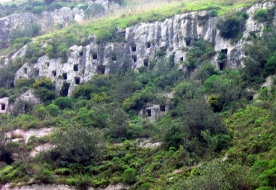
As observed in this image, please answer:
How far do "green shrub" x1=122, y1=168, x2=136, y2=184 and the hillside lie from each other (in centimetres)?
7

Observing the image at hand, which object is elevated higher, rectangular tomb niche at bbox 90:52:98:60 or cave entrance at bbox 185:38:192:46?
cave entrance at bbox 185:38:192:46

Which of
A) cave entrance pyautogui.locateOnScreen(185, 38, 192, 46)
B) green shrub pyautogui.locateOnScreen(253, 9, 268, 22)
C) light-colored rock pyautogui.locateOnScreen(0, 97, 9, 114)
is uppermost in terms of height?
green shrub pyautogui.locateOnScreen(253, 9, 268, 22)

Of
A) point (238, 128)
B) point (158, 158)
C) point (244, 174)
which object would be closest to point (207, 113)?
point (238, 128)

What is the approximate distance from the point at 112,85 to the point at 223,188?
26.5 m

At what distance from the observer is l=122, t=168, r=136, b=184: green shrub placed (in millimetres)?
27641

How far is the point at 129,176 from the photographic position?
91.5 feet

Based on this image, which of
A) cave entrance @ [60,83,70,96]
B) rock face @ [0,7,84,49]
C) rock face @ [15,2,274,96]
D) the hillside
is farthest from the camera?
rock face @ [0,7,84,49]

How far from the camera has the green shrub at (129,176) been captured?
27.6 m

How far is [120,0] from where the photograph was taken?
71375mm

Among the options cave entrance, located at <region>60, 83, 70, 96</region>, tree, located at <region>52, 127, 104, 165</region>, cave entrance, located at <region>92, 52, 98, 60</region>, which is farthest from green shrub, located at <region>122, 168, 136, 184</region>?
cave entrance, located at <region>92, 52, 98, 60</region>

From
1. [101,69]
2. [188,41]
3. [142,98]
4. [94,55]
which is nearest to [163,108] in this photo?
[142,98]

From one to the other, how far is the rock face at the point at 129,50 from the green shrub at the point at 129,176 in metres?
19.4

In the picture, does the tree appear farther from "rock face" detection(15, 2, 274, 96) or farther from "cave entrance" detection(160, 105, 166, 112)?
"rock face" detection(15, 2, 274, 96)

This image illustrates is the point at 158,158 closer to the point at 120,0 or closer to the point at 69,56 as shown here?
the point at 69,56
